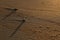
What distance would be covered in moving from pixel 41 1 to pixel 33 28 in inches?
31.5

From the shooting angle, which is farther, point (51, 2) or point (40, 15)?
point (51, 2)

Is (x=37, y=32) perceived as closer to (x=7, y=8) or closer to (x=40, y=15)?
(x=40, y=15)

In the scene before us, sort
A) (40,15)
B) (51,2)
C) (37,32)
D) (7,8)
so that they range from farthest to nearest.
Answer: (51,2) → (7,8) → (40,15) → (37,32)

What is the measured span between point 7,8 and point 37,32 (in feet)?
2.47

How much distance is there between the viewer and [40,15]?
2170 millimetres

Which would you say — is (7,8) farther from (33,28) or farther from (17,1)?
(33,28)

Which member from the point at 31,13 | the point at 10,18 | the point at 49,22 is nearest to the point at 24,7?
the point at 31,13

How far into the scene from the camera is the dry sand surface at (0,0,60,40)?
1773 mm

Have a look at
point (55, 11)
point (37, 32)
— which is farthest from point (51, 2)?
point (37, 32)

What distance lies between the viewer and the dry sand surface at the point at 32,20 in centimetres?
177

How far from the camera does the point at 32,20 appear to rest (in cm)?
207

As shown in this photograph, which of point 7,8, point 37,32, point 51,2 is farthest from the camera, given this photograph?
point 51,2

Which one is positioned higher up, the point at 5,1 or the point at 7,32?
the point at 5,1

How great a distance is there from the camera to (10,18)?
2113 millimetres
